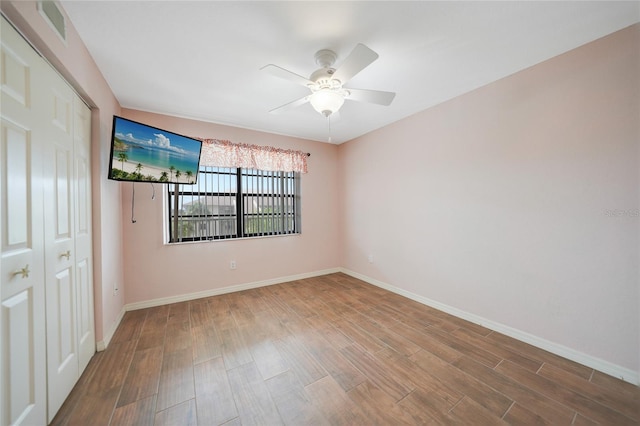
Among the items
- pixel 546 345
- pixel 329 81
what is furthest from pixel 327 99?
pixel 546 345

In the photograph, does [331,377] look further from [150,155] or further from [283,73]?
[150,155]

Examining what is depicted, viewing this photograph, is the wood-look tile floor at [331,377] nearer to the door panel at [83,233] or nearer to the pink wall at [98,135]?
the door panel at [83,233]

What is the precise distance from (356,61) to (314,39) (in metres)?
0.43

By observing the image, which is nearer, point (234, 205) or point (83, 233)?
point (83, 233)

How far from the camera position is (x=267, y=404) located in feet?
4.73

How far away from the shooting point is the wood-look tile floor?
4.47ft

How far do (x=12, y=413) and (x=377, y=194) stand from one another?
3674 millimetres

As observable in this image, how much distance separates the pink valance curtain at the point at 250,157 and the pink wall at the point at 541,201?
1752 millimetres

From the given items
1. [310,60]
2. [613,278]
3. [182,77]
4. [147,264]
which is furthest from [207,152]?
A: [613,278]

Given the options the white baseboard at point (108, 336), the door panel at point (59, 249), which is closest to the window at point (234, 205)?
the white baseboard at point (108, 336)

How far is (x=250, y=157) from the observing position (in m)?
3.45

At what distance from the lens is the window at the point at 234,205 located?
124 inches

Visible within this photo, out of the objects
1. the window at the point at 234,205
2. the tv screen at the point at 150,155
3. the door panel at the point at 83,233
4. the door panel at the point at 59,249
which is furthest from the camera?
the window at the point at 234,205

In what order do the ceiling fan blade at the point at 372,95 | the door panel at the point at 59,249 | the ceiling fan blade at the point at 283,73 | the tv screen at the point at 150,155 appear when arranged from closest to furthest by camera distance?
1. the door panel at the point at 59,249
2. the ceiling fan blade at the point at 283,73
3. the ceiling fan blade at the point at 372,95
4. the tv screen at the point at 150,155
